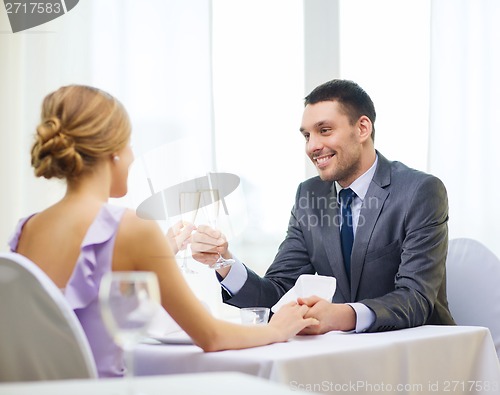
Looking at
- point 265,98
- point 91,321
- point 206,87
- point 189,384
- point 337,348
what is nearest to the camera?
point 189,384

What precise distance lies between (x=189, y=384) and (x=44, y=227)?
69 cm

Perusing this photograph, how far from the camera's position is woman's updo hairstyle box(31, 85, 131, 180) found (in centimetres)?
166

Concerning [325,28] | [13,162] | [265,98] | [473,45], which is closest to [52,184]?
[13,162]

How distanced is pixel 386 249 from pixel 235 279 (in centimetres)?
54

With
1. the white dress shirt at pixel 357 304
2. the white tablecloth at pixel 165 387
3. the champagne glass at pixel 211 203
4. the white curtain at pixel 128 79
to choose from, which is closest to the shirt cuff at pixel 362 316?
the white dress shirt at pixel 357 304

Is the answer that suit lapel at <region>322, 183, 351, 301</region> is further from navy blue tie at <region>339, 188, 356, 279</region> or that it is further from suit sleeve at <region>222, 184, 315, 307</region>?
suit sleeve at <region>222, 184, 315, 307</region>

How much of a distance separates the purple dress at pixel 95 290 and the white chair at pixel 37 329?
16cm

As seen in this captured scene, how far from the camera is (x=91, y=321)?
161 centimetres

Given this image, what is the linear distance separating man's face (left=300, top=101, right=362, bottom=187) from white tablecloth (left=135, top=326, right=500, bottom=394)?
901 millimetres

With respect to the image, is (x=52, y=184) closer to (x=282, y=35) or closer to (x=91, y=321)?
(x=282, y=35)

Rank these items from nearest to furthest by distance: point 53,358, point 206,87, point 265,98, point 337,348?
1. point 53,358
2. point 337,348
3. point 206,87
4. point 265,98

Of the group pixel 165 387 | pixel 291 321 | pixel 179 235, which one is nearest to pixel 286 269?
pixel 179 235

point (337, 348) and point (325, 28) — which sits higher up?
point (325, 28)

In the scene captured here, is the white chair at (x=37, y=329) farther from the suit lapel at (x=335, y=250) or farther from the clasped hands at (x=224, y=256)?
the suit lapel at (x=335, y=250)
